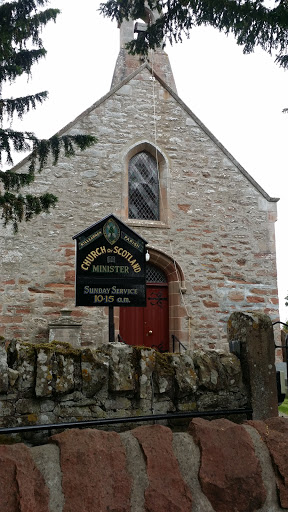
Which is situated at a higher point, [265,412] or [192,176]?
[192,176]

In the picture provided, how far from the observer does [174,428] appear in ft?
9.41

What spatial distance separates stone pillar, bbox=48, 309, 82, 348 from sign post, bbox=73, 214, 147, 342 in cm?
406

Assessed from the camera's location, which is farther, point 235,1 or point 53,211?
point 53,211

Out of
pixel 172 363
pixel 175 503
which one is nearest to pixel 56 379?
pixel 172 363

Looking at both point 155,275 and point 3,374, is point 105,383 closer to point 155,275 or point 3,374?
point 3,374

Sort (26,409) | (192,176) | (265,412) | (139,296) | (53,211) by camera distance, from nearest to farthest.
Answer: (26,409), (265,412), (139,296), (53,211), (192,176)

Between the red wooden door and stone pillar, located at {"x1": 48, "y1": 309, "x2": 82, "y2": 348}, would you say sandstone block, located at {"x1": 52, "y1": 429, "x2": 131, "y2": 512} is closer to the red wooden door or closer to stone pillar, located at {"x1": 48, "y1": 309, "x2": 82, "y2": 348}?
stone pillar, located at {"x1": 48, "y1": 309, "x2": 82, "y2": 348}

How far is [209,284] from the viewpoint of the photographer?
1055cm

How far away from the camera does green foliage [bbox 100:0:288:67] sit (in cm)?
719

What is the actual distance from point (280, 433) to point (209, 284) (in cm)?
848

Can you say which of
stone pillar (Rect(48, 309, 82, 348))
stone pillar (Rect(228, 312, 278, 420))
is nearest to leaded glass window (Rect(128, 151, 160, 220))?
stone pillar (Rect(48, 309, 82, 348))

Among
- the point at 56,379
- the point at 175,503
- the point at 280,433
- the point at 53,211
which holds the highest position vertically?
the point at 53,211

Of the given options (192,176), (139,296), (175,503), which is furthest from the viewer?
(192,176)

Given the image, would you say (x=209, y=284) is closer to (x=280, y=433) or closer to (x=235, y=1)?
(x=235, y=1)
